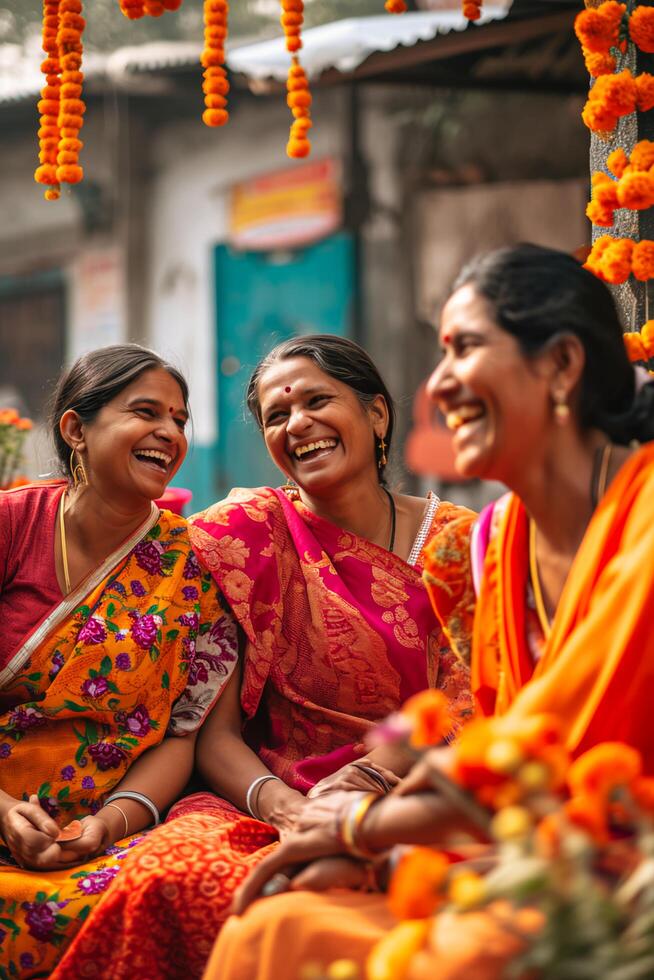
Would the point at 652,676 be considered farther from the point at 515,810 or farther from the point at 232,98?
the point at 232,98

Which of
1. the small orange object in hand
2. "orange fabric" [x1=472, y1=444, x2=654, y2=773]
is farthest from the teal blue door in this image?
"orange fabric" [x1=472, y1=444, x2=654, y2=773]

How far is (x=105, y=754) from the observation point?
3592mm

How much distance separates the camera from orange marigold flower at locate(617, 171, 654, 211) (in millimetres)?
3436

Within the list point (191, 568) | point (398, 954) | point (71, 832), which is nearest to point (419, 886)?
point (398, 954)

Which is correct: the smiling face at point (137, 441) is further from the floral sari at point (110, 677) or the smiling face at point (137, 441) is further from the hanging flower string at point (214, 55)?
the hanging flower string at point (214, 55)

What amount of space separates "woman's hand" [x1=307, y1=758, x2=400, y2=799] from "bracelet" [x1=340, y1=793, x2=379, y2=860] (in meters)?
0.46

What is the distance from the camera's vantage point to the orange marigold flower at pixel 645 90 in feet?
11.6

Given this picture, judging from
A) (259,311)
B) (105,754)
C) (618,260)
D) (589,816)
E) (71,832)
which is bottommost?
(71,832)

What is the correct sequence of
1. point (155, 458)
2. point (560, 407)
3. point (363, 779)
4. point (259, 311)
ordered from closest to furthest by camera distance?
point (560, 407) < point (363, 779) < point (155, 458) < point (259, 311)

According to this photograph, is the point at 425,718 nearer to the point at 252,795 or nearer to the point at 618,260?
the point at 252,795

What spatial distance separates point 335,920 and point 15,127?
10.00 m

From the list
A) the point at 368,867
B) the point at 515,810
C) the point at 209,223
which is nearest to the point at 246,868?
the point at 368,867

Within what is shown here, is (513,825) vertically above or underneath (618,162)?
underneath

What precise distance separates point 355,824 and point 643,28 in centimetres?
233
